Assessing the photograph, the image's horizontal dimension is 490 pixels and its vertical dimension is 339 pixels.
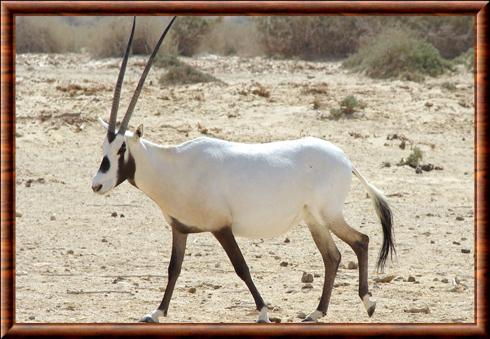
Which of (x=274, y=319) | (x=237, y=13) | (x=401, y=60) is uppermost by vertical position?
(x=401, y=60)

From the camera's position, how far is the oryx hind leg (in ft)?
25.2

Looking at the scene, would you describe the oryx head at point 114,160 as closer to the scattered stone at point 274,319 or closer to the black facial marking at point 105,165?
the black facial marking at point 105,165

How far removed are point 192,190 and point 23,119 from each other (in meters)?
8.57

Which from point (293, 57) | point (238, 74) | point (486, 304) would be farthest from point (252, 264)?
point (293, 57)

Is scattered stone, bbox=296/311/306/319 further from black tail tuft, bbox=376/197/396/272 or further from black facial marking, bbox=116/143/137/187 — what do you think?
black facial marking, bbox=116/143/137/187

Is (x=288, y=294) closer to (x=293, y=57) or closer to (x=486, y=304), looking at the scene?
(x=486, y=304)

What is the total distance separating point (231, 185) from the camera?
24.3ft

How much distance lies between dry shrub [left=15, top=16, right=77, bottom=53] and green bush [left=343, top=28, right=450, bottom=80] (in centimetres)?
653

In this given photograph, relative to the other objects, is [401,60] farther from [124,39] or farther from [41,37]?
[41,37]

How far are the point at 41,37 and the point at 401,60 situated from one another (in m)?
7.93

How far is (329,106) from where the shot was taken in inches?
656

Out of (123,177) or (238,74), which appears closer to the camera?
(123,177)

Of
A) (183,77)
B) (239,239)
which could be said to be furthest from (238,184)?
(183,77)

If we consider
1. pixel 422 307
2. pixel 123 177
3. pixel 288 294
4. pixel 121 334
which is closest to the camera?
pixel 121 334
